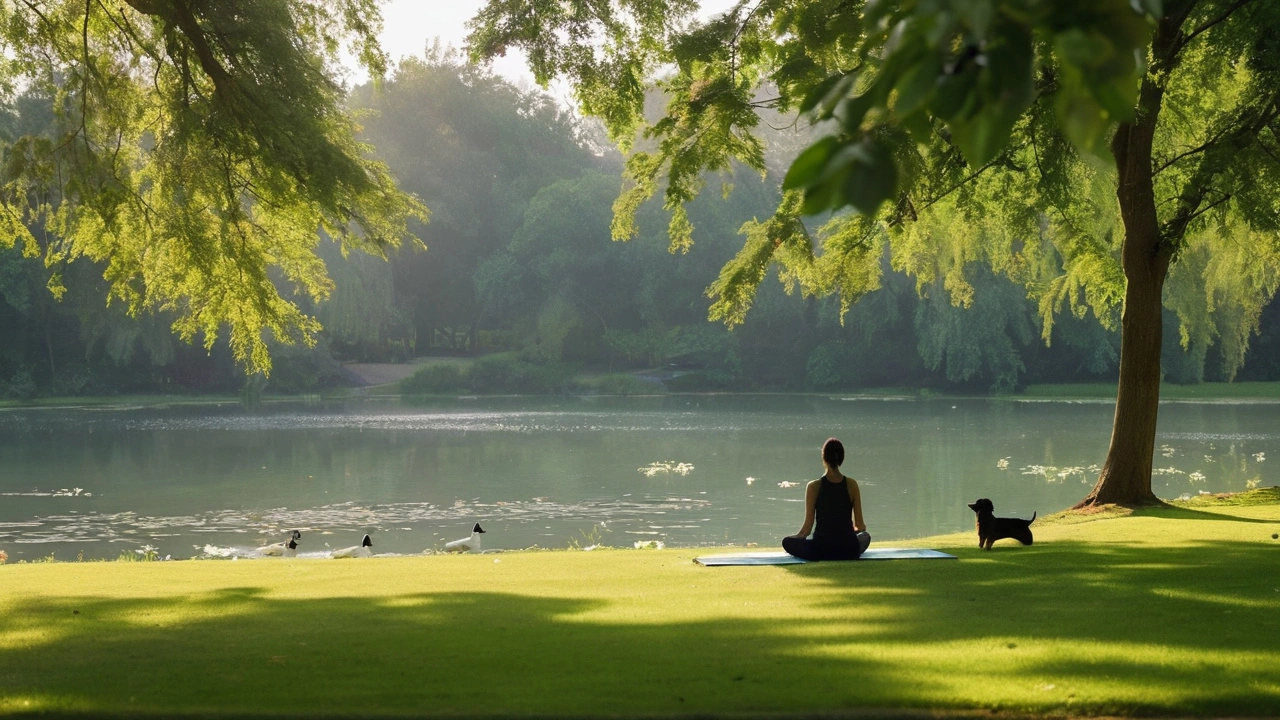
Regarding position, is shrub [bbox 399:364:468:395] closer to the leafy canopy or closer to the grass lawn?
the leafy canopy

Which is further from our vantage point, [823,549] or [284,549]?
[284,549]

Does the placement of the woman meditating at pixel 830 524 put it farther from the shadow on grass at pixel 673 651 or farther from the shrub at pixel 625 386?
the shrub at pixel 625 386

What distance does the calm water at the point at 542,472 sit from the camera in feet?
57.3

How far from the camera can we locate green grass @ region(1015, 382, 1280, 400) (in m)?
46.4

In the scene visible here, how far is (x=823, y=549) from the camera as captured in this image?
344 inches

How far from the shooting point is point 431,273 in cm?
6419

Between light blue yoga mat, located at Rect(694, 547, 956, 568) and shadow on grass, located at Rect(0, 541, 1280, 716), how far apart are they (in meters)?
1.01

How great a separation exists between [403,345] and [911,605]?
5954 centimetres

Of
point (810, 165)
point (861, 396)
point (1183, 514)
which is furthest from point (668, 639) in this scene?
point (861, 396)

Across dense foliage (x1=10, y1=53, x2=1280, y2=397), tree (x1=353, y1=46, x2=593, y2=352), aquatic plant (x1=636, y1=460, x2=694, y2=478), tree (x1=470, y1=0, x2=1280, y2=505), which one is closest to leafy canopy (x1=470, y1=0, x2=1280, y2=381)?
tree (x1=470, y1=0, x2=1280, y2=505)

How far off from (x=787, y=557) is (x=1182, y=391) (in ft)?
141

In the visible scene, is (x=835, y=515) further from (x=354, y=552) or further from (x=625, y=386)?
(x=625, y=386)

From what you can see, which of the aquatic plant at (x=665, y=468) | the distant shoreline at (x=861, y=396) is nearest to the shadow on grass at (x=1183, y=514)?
the aquatic plant at (x=665, y=468)

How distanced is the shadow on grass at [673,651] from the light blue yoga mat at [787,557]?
101 cm
